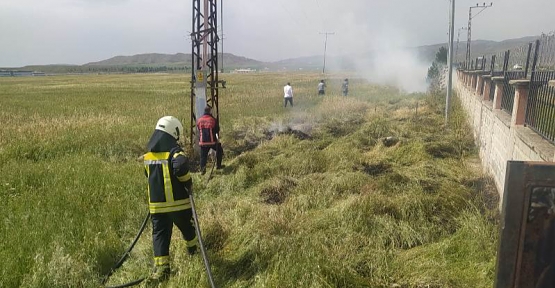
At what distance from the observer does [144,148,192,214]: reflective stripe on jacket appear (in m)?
4.24

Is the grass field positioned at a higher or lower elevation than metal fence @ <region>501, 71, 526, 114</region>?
lower

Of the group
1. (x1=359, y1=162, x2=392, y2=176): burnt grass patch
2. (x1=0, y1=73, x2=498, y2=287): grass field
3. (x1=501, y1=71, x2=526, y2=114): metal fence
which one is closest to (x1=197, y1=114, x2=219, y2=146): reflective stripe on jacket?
(x1=0, y1=73, x2=498, y2=287): grass field

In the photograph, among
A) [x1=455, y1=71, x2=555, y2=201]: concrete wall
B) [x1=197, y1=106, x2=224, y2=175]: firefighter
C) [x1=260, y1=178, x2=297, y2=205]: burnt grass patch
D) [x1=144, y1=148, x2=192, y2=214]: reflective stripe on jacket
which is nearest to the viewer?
[x1=144, y1=148, x2=192, y2=214]: reflective stripe on jacket

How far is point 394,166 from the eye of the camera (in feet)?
27.0

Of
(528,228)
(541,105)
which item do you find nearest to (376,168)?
(541,105)

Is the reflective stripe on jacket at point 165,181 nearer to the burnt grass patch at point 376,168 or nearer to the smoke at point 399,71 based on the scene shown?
the burnt grass patch at point 376,168

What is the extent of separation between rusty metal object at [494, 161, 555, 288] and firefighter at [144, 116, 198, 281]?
11.0ft

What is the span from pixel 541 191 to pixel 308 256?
305cm

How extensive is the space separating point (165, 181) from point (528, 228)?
141 inches

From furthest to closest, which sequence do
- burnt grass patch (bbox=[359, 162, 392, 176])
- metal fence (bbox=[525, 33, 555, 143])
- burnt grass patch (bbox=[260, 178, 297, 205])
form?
burnt grass patch (bbox=[359, 162, 392, 176]) < burnt grass patch (bbox=[260, 178, 297, 205]) < metal fence (bbox=[525, 33, 555, 143])

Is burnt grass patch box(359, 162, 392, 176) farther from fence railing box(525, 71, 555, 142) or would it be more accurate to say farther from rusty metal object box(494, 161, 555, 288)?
rusty metal object box(494, 161, 555, 288)

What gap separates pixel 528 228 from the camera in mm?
1284

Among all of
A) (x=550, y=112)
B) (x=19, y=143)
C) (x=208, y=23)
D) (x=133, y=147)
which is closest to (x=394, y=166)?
(x=550, y=112)

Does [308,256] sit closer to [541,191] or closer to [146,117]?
[541,191]
